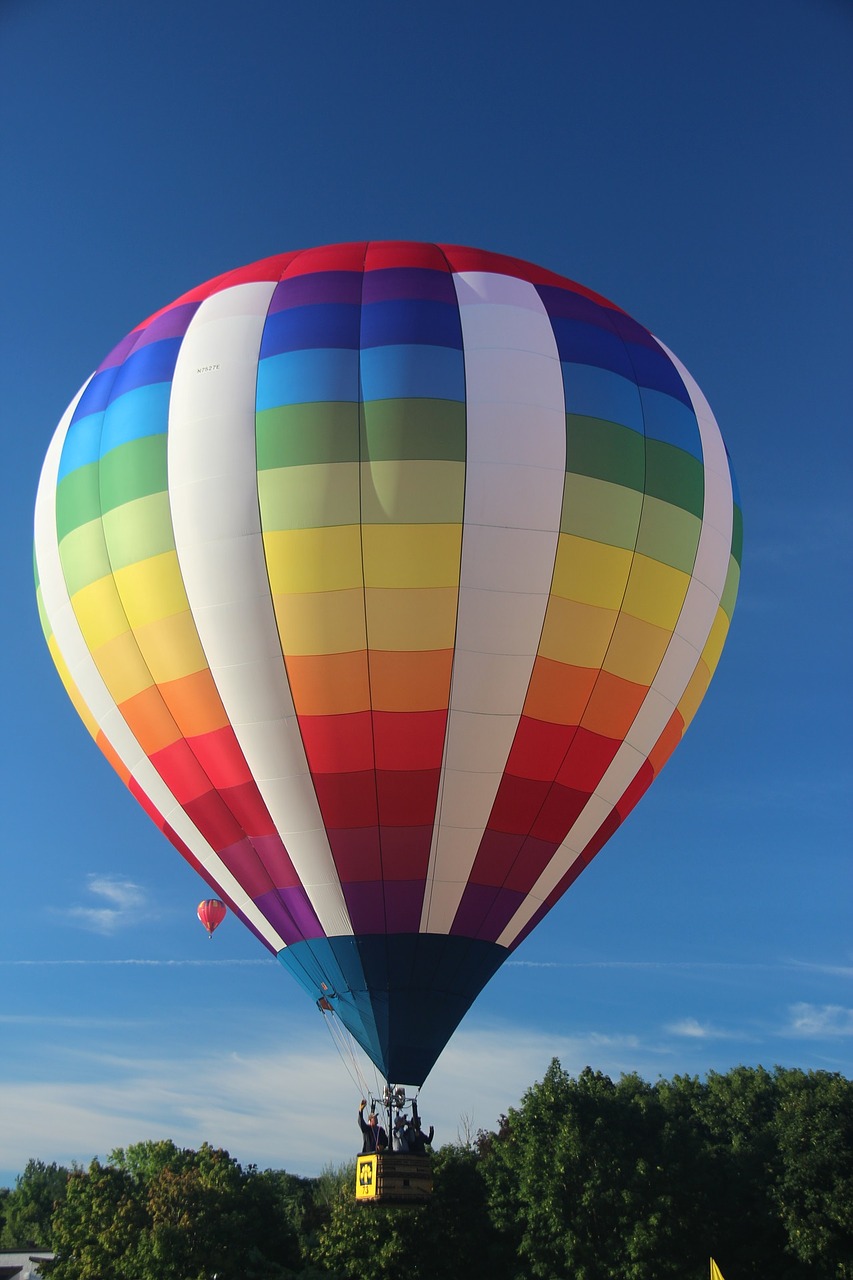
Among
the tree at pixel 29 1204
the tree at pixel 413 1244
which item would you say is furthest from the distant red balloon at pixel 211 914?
the tree at pixel 29 1204

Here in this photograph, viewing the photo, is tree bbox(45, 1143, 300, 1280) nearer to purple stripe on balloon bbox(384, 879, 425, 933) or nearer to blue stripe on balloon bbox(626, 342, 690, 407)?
purple stripe on balloon bbox(384, 879, 425, 933)

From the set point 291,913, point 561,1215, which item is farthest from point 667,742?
point 561,1215

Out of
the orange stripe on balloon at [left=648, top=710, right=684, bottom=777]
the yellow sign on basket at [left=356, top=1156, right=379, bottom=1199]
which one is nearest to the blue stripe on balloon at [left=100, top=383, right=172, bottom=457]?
the orange stripe on balloon at [left=648, top=710, right=684, bottom=777]

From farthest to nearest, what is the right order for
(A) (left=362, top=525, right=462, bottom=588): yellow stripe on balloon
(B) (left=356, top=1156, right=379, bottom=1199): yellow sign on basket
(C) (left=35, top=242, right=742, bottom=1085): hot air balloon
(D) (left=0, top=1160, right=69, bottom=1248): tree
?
(D) (left=0, top=1160, right=69, bottom=1248): tree, (C) (left=35, top=242, right=742, bottom=1085): hot air balloon, (A) (left=362, top=525, right=462, bottom=588): yellow stripe on balloon, (B) (left=356, top=1156, right=379, bottom=1199): yellow sign on basket

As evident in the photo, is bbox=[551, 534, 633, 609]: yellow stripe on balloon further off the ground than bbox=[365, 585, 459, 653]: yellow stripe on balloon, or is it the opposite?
bbox=[551, 534, 633, 609]: yellow stripe on balloon

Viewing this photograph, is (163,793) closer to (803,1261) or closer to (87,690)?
(87,690)

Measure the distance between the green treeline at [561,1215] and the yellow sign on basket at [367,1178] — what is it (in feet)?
35.2

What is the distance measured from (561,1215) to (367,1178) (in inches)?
451

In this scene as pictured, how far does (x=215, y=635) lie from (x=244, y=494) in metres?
1.68

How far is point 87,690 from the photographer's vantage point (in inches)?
564

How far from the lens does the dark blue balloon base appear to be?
40.8 feet

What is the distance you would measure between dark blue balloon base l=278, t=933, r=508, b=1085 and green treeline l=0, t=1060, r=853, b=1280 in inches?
421

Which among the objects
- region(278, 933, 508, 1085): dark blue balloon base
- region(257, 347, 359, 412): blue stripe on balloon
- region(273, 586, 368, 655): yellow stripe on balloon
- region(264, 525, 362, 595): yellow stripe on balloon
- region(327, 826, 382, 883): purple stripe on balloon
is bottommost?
region(278, 933, 508, 1085): dark blue balloon base

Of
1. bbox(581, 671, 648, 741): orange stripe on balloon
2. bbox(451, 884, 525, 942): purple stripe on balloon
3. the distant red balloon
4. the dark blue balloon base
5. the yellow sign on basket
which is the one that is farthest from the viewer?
the distant red balloon
